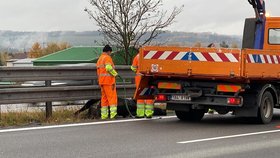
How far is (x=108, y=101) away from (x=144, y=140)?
3.20 meters

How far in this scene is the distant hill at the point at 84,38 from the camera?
1830cm

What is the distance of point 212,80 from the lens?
11.4 meters

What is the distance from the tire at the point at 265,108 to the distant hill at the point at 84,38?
8.26 feet

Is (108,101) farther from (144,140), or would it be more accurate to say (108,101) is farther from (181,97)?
(144,140)

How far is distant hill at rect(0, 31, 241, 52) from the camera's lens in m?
18.3

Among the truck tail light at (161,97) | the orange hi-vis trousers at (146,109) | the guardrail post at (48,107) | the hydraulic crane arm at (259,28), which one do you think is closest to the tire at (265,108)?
the hydraulic crane arm at (259,28)

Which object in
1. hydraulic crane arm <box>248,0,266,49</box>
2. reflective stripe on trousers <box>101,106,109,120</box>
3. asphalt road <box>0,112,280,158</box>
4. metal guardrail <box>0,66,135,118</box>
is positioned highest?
hydraulic crane arm <box>248,0,266,49</box>

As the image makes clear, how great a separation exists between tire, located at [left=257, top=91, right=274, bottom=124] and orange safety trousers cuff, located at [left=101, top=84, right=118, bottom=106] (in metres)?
3.29

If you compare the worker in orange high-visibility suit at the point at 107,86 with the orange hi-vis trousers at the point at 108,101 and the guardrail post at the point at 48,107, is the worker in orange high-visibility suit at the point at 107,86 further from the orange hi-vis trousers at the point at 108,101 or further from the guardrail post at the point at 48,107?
the guardrail post at the point at 48,107

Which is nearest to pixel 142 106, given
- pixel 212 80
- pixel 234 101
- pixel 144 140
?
pixel 212 80

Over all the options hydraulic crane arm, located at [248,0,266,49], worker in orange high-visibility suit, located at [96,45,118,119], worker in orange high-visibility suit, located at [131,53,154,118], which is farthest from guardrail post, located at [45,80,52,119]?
hydraulic crane arm, located at [248,0,266,49]

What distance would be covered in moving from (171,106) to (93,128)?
2294 millimetres

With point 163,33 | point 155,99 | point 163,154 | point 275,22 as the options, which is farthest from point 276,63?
point 163,33

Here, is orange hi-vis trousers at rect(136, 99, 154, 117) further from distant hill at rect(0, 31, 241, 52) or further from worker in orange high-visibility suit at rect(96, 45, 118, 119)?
distant hill at rect(0, 31, 241, 52)
